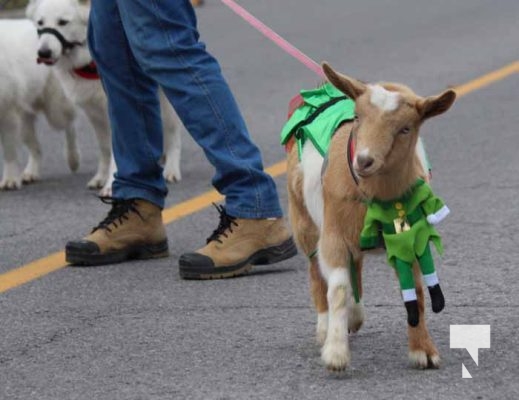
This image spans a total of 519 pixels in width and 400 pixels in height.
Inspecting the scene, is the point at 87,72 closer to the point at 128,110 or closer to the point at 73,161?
the point at 73,161

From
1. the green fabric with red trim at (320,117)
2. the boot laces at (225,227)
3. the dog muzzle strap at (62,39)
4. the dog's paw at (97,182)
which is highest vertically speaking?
the green fabric with red trim at (320,117)

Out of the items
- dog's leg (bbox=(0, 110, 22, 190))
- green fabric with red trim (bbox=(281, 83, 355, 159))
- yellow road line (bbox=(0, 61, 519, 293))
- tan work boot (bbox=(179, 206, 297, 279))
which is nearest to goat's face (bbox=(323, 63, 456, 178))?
green fabric with red trim (bbox=(281, 83, 355, 159))

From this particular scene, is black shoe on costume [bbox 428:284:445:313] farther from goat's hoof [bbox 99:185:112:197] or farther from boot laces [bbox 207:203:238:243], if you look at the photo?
goat's hoof [bbox 99:185:112:197]

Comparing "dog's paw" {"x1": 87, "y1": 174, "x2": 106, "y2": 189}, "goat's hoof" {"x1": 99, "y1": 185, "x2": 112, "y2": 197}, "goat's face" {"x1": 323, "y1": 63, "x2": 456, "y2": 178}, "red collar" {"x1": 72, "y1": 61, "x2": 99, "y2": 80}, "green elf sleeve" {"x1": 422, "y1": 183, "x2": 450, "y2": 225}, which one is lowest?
"dog's paw" {"x1": 87, "y1": 174, "x2": 106, "y2": 189}

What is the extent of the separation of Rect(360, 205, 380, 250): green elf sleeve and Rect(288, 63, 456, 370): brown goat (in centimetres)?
4

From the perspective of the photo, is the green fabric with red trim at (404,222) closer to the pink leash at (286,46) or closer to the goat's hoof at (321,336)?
the goat's hoof at (321,336)

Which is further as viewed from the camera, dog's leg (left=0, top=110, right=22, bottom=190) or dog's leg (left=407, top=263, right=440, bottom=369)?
dog's leg (left=0, top=110, right=22, bottom=190)

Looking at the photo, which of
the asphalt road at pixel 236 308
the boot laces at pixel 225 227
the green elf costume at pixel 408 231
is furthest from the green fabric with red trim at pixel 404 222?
the boot laces at pixel 225 227

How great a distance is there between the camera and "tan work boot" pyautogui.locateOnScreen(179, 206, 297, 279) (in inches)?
234

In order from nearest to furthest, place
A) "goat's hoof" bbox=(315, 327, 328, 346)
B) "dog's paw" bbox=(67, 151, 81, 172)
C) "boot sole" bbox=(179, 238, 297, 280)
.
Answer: "goat's hoof" bbox=(315, 327, 328, 346) → "boot sole" bbox=(179, 238, 297, 280) → "dog's paw" bbox=(67, 151, 81, 172)

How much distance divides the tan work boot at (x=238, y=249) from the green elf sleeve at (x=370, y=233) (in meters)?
1.67

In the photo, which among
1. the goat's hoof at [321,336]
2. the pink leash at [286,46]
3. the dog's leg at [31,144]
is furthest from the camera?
the dog's leg at [31,144]

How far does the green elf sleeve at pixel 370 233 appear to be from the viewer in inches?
169

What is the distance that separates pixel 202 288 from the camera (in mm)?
5789
